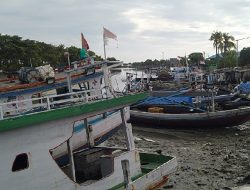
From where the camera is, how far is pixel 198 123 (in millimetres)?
21750

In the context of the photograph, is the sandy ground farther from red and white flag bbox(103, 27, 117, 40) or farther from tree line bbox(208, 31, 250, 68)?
tree line bbox(208, 31, 250, 68)

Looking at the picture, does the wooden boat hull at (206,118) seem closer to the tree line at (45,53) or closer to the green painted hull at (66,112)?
the green painted hull at (66,112)

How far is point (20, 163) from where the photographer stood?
23.2 feet

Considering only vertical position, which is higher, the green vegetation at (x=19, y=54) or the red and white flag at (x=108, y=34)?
the green vegetation at (x=19, y=54)

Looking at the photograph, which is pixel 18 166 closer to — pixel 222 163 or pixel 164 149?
pixel 222 163

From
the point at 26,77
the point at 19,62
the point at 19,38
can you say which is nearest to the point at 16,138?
the point at 26,77

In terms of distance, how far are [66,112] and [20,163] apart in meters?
1.31

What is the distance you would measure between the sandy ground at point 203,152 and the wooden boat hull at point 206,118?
1.31ft

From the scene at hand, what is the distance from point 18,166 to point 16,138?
0.56m

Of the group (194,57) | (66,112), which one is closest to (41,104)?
(66,112)

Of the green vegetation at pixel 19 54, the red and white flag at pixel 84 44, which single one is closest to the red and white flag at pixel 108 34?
the red and white flag at pixel 84 44

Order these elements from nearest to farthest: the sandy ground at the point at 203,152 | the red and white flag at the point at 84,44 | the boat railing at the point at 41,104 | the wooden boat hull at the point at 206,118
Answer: the boat railing at the point at 41,104 → the red and white flag at the point at 84,44 → the sandy ground at the point at 203,152 → the wooden boat hull at the point at 206,118

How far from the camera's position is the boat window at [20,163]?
693cm

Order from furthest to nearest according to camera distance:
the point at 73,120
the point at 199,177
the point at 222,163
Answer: the point at 222,163 < the point at 199,177 < the point at 73,120
